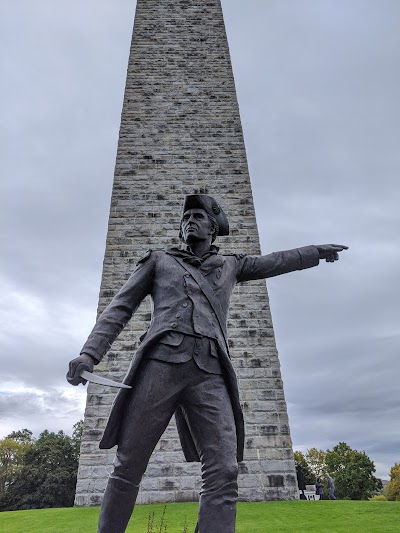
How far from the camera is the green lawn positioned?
5887mm

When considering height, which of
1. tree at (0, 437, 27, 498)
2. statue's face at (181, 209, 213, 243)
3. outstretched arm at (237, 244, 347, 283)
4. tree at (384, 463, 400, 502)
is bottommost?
outstretched arm at (237, 244, 347, 283)

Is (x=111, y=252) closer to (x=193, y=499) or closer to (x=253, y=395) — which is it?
(x=253, y=395)

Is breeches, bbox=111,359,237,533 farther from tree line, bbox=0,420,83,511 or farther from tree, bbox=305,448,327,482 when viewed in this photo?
tree, bbox=305,448,327,482

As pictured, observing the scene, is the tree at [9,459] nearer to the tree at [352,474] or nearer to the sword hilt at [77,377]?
the tree at [352,474]

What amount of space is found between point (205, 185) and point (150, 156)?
1.60m

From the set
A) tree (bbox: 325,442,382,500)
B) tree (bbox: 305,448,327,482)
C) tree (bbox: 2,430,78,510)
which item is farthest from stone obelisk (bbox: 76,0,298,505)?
tree (bbox: 305,448,327,482)

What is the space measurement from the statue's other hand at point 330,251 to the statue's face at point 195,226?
2.20 feet

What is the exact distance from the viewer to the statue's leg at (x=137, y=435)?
7.21ft

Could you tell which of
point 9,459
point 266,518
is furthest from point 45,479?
point 266,518

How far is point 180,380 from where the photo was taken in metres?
2.34

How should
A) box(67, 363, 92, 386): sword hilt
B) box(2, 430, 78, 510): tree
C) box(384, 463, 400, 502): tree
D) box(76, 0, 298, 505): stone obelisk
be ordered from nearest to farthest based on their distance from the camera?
box(67, 363, 92, 386): sword hilt
box(76, 0, 298, 505): stone obelisk
box(2, 430, 78, 510): tree
box(384, 463, 400, 502): tree

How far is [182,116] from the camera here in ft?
41.6

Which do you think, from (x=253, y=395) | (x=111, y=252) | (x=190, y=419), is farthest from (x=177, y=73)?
A: (x=190, y=419)

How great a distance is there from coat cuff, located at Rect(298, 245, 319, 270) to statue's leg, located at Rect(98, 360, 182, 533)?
1.04 meters
